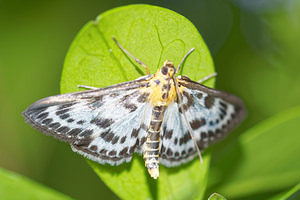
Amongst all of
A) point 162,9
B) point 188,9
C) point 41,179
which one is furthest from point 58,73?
point 162,9

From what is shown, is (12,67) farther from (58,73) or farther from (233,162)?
(233,162)

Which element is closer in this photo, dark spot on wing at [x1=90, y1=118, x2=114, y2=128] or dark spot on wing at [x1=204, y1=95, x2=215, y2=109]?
dark spot on wing at [x1=90, y1=118, x2=114, y2=128]

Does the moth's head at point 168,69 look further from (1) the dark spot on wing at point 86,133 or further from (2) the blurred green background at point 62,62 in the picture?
(2) the blurred green background at point 62,62

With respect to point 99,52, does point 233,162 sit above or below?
below

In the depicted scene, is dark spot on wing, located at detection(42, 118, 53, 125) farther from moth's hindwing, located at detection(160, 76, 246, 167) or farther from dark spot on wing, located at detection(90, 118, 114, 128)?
moth's hindwing, located at detection(160, 76, 246, 167)

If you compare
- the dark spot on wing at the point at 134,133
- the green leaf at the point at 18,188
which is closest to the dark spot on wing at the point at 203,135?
the dark spot on wing at the point at 134,133

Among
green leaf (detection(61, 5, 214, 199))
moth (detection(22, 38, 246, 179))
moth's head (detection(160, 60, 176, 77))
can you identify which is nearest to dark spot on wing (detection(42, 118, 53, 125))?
moth (detection(22, 38, 246, 179))

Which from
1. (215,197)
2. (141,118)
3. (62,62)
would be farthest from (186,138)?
(62,62)
